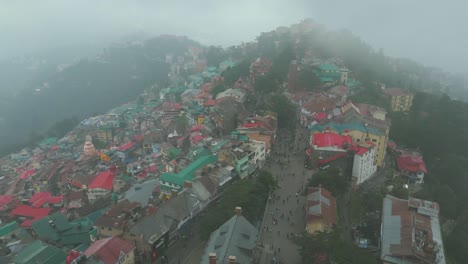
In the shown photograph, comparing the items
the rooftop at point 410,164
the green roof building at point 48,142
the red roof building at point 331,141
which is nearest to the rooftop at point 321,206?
the red roof building at point 331,141

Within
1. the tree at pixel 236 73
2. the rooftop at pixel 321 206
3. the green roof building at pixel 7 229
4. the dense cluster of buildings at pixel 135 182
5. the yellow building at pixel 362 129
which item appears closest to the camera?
the rooftop at pixel 321 206

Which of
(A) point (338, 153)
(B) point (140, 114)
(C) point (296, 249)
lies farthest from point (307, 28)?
(C) point (296, 249)

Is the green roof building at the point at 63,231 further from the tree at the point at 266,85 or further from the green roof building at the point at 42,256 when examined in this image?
the tree at the point at 266,85

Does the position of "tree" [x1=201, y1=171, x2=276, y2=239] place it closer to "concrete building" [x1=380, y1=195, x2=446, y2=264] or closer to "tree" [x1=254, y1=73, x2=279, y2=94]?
"concrete building" [x1=380, y1=195, x2=446, y2=264]

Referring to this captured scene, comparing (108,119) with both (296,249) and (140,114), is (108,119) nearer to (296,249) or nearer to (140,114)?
(140,114)

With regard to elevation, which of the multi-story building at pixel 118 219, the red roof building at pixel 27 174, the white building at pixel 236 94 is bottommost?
the red roof building at pixel 27 174

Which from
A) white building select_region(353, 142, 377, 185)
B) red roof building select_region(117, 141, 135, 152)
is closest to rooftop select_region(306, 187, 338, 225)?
white building select_region(353, 142, 377, 185)
